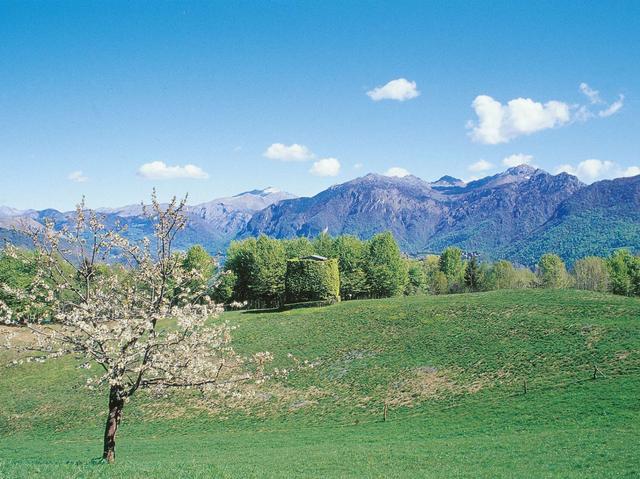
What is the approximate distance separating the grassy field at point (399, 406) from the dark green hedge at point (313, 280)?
12729mm

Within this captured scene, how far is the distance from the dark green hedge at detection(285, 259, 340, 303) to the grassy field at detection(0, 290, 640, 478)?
12729 millimetres

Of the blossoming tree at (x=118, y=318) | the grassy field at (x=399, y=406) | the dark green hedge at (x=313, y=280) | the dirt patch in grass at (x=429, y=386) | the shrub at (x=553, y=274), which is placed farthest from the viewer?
the shrub at (x=553, y=274)

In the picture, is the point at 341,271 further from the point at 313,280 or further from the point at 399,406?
the point at 399,406

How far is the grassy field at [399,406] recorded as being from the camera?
73.2ft

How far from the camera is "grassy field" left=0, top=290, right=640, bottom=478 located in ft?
73.2

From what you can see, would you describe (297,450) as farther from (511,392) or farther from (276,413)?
(511,392)

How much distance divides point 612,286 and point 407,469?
113069 mm

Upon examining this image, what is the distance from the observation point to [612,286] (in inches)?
4454

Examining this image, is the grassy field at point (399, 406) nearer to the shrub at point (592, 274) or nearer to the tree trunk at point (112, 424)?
the tree trunk at point (112, 424)

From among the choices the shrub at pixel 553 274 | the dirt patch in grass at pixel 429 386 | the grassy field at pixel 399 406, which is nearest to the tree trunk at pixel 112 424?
the grassy field at pixel 399 406

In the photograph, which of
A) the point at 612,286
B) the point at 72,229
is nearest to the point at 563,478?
the point at 72,229

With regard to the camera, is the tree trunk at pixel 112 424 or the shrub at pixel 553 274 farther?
the shrub at pixel 553 274

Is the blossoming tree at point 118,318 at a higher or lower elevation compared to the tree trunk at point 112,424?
higher

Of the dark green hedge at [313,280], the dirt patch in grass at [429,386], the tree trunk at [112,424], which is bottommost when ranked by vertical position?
the dirt patch in grass at [429,386]
